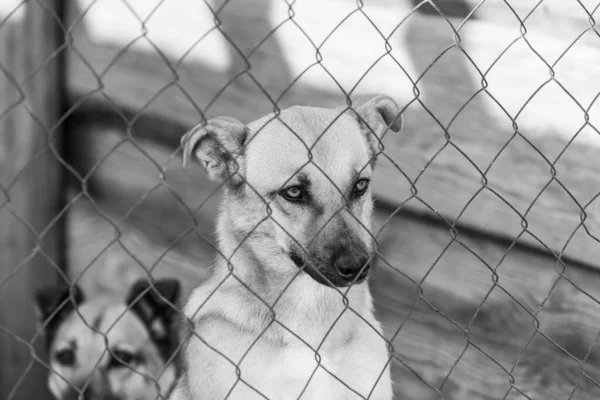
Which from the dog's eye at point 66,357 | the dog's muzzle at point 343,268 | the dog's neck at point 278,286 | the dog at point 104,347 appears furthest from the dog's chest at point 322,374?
the dog's eye at point 66,357

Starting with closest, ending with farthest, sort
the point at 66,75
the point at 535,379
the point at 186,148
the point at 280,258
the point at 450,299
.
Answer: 1. the point at 186,148
2. the point at 280,258
3. the point at 535,379
4. the point at 450,299
5. the point at 66,75

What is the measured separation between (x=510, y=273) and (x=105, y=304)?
2.19 m

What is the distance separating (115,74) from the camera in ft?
13.1

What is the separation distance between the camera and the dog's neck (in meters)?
2.47

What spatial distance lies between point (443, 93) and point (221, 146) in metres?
1.32

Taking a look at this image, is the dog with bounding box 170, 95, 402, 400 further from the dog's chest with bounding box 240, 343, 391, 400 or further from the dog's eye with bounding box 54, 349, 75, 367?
the dog's eye with bounding box 54, 349, 75, 367

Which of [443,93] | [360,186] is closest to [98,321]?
[360,186]

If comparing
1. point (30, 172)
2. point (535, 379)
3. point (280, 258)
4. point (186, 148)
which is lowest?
point (535, 379)

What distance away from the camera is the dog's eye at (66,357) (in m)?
3.57

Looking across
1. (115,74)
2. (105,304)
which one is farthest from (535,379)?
(115,74)

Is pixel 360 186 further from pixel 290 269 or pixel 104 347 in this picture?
pixel 104 347

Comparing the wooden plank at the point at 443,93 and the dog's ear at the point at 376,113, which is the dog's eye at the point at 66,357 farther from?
the dog's ear at the point at 376,113

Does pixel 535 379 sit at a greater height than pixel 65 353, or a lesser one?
lesser

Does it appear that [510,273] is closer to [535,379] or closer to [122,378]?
[535,379]
